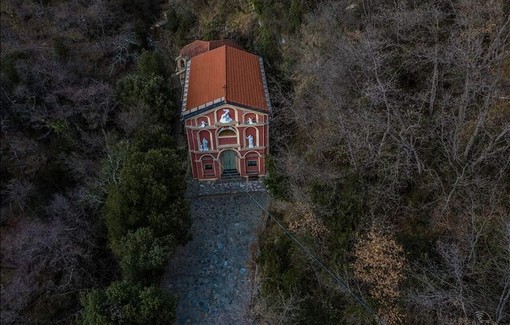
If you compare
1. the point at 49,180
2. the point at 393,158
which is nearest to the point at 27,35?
the point at 49,180

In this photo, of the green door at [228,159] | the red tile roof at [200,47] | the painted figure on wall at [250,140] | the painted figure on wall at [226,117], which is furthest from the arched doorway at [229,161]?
the red tile roof at [200,47]

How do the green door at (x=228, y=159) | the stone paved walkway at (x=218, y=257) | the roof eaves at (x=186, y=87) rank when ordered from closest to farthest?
the stone paved walkway at (x=218, y=257) < the roof eaves at (x=186, y=87) < the green door at (x=228, y=159)

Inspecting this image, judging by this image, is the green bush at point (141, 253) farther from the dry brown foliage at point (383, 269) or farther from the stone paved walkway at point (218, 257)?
the dry brown foliage at point (383, 269)

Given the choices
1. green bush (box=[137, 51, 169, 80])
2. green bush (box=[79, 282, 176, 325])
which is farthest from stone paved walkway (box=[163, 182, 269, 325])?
green bush (box=[137, 51, 169, 80])

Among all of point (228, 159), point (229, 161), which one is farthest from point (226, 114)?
point (229, 161)

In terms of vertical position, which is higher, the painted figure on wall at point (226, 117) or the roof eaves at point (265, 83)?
the roof eaves at point (265, 83)

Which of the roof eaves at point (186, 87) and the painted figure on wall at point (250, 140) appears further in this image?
the painted figure on wall at point (250, 140)

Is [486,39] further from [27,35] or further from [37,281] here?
[27,35]
